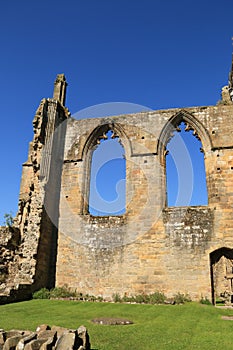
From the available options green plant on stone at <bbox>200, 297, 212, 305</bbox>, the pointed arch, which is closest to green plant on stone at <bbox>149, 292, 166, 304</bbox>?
green plant on stone at <bbox>200, 297, 212, 305</bbox>

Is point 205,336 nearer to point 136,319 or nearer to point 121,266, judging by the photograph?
point 136,319

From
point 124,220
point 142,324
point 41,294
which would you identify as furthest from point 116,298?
point 142,324

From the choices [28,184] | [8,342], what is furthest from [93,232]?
[8,342]

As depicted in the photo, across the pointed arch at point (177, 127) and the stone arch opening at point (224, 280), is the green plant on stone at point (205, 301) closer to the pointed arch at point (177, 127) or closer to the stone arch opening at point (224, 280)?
the stone arch opening at point (224, 280)

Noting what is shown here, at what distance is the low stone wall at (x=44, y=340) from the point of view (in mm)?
3219

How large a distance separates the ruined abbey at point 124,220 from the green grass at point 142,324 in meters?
1.74

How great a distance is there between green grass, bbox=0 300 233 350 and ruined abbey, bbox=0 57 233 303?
1737mm

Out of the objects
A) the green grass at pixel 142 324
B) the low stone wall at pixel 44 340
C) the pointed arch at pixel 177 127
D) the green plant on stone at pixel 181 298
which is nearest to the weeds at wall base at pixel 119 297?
the green plant on stone at pixel 181 298

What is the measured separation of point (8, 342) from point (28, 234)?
727 centimetres

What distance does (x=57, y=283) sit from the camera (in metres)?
A: 10.7

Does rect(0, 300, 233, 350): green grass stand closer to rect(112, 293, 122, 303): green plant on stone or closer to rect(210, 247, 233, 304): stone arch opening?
rect(112, 293, 122, 303): green plant on stone

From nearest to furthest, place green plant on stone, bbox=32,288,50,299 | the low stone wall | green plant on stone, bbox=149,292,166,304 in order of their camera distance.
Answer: the low stone wall
green plant on stone, bbox=149,292,166,304
green plant on stone, bbox=32,288,50,299

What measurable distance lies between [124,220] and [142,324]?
17.5 feet

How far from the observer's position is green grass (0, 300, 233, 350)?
13.9 feet
